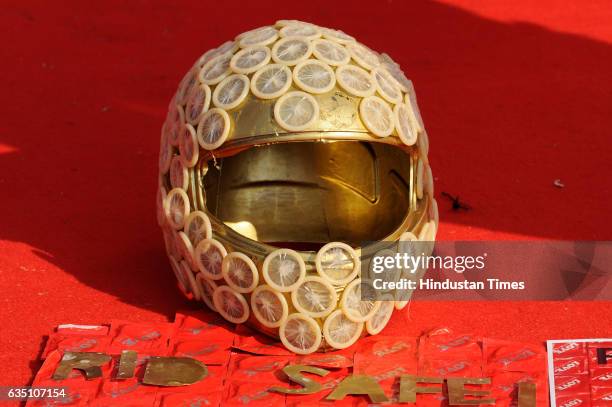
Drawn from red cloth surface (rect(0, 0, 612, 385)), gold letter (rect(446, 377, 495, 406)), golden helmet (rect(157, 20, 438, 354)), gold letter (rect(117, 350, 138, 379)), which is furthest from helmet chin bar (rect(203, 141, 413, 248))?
gold letter (rect(446, 377, 495, 406))

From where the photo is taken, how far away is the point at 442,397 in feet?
16.4

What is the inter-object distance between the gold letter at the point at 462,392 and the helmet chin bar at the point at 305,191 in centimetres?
116

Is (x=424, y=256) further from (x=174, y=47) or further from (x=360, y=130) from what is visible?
(x=174, y=47)

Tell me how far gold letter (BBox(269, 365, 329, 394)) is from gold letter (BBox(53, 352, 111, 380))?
73cm

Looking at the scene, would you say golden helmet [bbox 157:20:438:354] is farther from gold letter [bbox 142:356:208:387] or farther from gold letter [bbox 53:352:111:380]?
gold letter [bbox 53:352:111:380]

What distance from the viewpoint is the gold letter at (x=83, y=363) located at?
16.7 ft

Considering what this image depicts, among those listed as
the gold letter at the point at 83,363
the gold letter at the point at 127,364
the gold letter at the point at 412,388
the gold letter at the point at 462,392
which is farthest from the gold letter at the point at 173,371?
the gold letter at the point at 462,392

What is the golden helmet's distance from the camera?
5.12 meters

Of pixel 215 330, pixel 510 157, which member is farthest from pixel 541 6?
pixel 215 330

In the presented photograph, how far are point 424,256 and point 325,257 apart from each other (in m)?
0.57

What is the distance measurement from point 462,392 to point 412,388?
0.20 m

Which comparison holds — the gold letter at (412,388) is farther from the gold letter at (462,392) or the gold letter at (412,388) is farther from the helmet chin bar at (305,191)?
the helmet chin bar at (305,191)

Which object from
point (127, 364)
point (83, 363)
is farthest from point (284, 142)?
point (83, 363)

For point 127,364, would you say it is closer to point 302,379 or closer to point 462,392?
point 302,379
